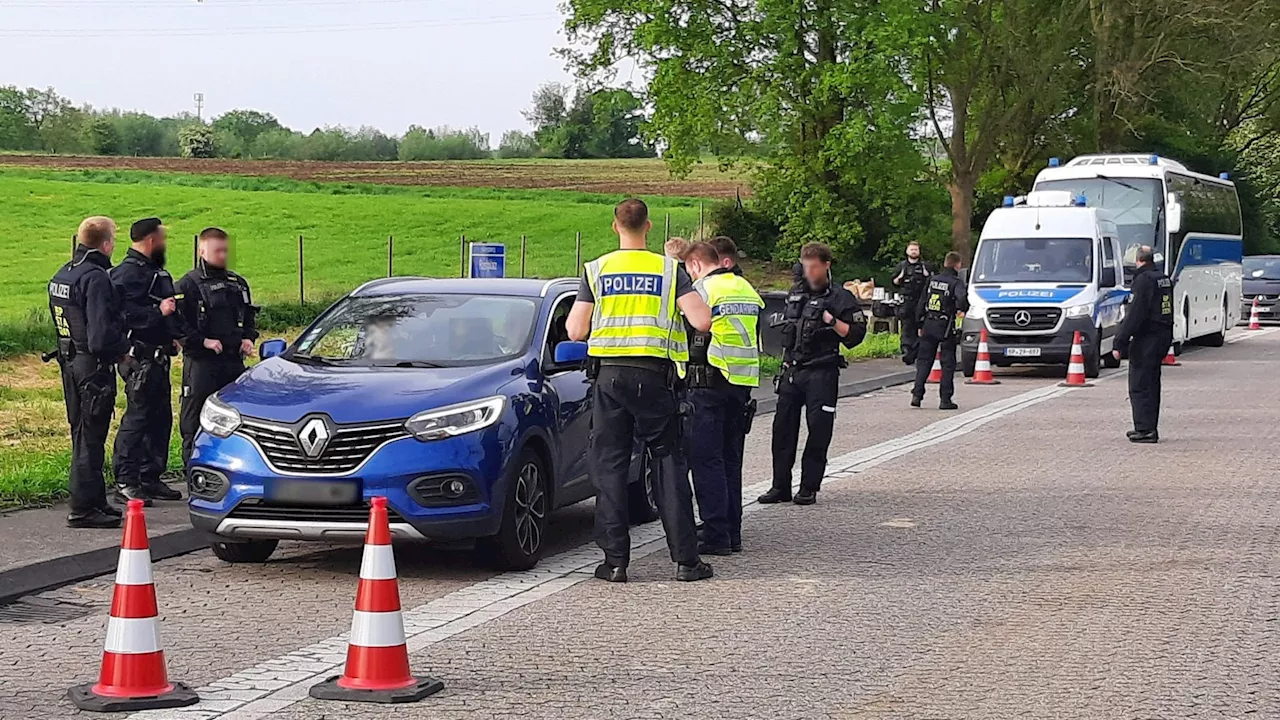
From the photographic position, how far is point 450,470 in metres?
8.41

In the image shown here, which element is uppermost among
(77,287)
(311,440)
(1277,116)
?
(1277,116)

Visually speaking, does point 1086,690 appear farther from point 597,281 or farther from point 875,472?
point 875,472

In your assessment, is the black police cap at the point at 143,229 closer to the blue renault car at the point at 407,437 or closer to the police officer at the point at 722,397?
the blue renault car at the point at 407,437

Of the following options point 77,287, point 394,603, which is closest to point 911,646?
point 394,603

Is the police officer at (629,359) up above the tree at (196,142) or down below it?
below

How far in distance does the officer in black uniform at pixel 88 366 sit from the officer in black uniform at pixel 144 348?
60 centimetres

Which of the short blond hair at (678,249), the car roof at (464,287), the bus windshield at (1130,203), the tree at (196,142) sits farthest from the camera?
the tree at (196,142)

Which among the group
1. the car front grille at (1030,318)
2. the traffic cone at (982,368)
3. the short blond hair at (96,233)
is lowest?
the traffic cone at (982,368)

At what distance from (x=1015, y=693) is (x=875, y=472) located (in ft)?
24.0

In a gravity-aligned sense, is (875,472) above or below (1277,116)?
below

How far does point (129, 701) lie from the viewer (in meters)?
6.00

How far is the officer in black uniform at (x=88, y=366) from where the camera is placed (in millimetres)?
9773

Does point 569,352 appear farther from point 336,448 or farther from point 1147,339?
point 1147,339

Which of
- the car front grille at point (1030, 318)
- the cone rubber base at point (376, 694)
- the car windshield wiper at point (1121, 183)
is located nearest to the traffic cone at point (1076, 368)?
the car front grille at point (1030, 318)
